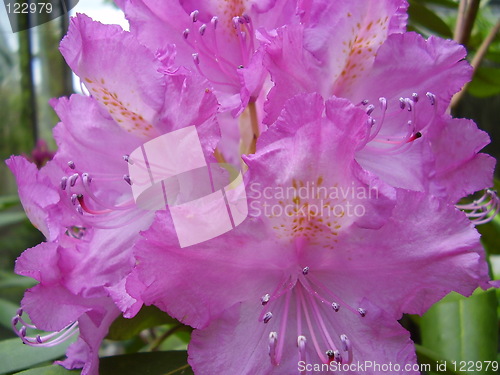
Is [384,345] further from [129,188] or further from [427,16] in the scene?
[427,16]

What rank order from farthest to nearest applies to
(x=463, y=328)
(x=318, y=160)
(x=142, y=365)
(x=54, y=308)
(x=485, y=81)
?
(x=485, y=81), (x=463, y=328), (x=142, y=365), (x=54, y=308), (x=318, y=160)

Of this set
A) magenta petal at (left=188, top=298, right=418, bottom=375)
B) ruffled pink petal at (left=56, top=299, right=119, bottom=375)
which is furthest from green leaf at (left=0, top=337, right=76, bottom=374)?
magenta petal at (left=188, top=298, right=418, bottom=375)

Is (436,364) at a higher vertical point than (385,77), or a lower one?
lower

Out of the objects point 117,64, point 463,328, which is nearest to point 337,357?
point 117,64

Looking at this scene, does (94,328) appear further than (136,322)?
No

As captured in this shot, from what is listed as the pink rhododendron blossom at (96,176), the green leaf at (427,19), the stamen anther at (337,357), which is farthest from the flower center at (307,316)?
the green leaf at (427,19)

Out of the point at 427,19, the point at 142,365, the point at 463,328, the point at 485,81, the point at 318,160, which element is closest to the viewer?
the point at 318,160

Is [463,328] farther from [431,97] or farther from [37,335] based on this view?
[37,335]

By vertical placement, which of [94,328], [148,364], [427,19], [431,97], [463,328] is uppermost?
[431,97]
